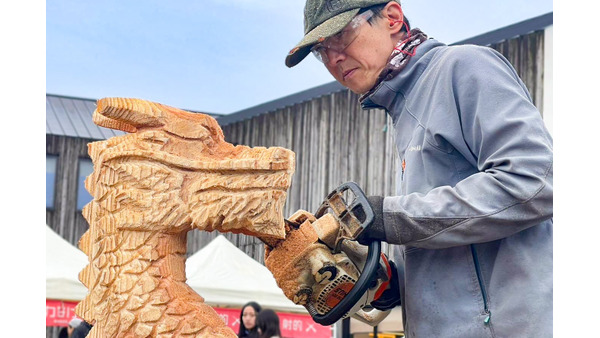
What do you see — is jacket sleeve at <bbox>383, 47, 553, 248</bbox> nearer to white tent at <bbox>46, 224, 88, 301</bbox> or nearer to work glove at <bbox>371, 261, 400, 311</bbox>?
work glove at <bbox>371, 261, 400, 311</bbox>

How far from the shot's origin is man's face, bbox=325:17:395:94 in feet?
6.87

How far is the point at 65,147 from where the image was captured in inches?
573

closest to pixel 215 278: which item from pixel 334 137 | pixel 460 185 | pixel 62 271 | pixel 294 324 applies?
pixel 294 324

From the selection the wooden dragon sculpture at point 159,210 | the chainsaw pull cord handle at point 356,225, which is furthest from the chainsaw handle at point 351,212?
the wooden dragon sculpture at point 159,210

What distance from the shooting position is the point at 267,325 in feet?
16.4

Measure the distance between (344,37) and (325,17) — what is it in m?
0.08

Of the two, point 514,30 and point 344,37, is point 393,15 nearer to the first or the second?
point 344,37

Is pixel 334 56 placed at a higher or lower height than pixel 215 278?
higher

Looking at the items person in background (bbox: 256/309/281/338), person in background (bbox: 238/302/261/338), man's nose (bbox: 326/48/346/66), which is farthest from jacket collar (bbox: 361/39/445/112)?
person in background (bbox: 238/302/261/338)

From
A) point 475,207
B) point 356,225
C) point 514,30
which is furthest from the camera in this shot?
point 514,30

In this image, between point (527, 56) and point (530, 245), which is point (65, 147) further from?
point (530, 245)

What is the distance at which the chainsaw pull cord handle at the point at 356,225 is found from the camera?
1819 mm

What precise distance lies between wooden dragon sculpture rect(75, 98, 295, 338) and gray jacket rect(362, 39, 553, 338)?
338mm

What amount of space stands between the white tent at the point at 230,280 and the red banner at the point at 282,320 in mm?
90
